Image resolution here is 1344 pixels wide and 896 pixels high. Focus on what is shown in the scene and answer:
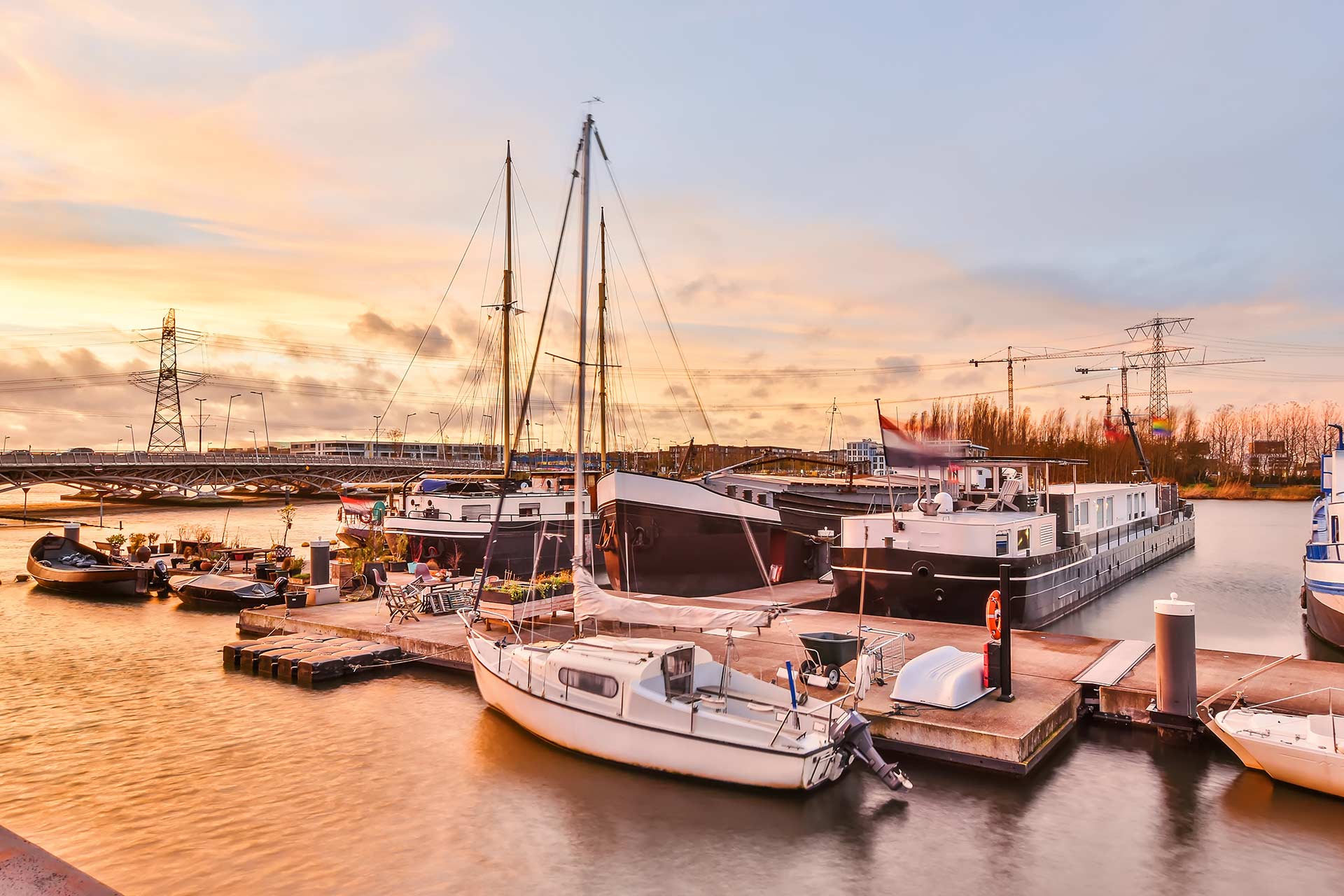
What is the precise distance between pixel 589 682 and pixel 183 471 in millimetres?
117402

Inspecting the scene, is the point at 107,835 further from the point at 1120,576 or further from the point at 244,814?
the point at 1120,576

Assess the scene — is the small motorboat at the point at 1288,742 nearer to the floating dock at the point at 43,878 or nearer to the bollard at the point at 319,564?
Result: the floating dock at the point at 43,878

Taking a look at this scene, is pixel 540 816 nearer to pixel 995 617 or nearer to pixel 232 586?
pixel 995 617

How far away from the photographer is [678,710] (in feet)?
40.6

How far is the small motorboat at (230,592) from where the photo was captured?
29781 millimetres

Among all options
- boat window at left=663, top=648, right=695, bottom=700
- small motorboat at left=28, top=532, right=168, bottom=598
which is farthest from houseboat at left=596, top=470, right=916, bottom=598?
small motorboat at left=28, top=532, right=168, bottom=598

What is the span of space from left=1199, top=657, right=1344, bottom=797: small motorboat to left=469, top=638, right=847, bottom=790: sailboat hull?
612cm

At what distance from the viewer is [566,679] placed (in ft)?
45.3

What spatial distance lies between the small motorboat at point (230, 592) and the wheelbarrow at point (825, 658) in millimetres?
21520

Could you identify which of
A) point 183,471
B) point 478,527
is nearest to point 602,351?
point 478,527

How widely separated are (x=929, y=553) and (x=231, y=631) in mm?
23646

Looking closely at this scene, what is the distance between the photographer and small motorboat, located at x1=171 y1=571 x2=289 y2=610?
2978 cm

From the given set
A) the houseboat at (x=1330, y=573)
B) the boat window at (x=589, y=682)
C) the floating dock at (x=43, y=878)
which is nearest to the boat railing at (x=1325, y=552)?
the houseboat at (x=1330, y=573)

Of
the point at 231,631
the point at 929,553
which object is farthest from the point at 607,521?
the point at 231,631
